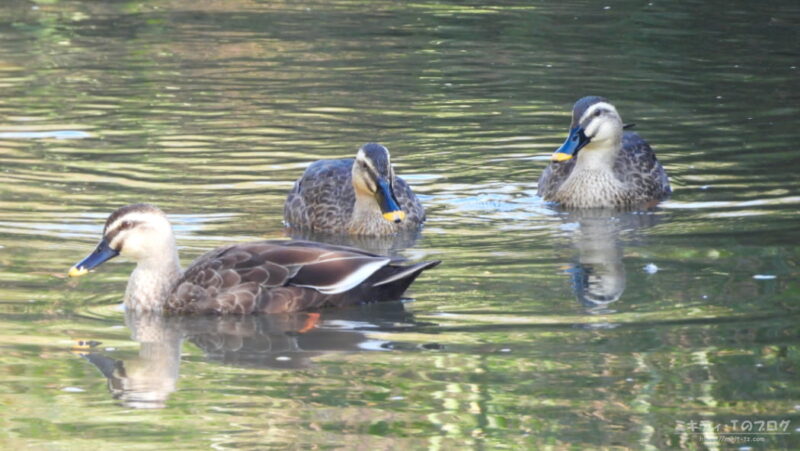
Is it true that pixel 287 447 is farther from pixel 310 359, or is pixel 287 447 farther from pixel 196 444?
pixel 310 359

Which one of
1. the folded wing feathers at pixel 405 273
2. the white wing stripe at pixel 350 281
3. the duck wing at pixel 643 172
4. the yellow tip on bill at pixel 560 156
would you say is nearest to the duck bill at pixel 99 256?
the white wing stripe at pixel 350 281

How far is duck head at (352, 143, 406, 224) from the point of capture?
13.8m

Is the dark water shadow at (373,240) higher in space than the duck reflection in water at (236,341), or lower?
higher

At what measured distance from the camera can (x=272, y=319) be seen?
36.7 ft

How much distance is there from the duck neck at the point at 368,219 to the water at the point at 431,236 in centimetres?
26

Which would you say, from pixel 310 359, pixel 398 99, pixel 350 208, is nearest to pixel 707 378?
pixel 310 359

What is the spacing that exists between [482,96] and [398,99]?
3.67 feet

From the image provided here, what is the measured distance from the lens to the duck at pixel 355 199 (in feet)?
46.7

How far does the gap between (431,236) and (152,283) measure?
3.44m

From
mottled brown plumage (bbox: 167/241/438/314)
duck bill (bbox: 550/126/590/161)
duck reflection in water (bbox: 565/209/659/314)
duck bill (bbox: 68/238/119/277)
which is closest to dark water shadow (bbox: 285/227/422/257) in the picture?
duck reflection in water (bbox: 565/209/659/314)

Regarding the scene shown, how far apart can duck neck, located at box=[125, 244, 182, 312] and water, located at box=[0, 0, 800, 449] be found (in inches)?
5.6

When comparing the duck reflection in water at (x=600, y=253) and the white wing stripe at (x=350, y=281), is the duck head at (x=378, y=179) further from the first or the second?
the white wing stripe at (x=350, y=281)

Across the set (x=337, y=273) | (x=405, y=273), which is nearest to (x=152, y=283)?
(x=337, y=273)

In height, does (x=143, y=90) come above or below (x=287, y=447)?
above
